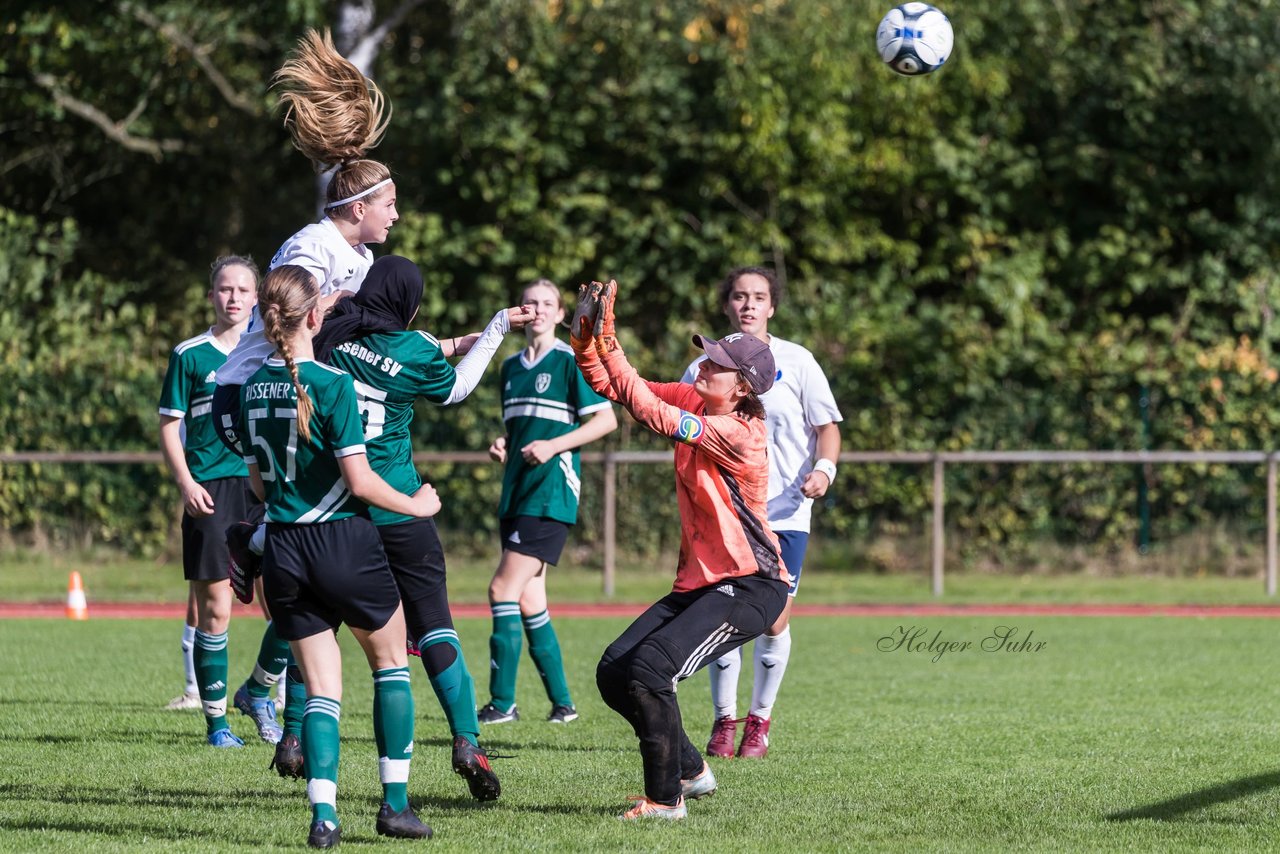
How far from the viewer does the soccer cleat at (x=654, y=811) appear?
5379mm

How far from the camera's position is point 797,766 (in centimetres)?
649

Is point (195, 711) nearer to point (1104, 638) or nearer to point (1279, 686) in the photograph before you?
point (1279, 686)

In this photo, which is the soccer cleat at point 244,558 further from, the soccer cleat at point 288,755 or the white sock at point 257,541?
the soccer cleat at point 288,755

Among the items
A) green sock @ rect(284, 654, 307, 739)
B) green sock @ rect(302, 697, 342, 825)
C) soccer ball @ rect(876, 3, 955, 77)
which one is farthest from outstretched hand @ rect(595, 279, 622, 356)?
soccer ball @ rect(876, 3, 955, 77)

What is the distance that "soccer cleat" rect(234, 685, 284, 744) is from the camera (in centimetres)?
702

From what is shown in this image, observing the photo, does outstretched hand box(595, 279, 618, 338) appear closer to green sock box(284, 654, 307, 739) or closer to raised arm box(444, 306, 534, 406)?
raised arm box(444, 306, 534, 406)

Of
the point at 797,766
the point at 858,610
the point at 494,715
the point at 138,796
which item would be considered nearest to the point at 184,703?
the point at 494,715

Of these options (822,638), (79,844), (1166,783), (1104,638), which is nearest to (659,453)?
(822,638)

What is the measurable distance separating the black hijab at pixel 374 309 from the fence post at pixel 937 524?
408 inches

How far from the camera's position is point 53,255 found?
68.8 feet

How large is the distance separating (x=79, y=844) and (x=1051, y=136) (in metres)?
17.4

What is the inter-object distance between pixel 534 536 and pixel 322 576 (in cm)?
310

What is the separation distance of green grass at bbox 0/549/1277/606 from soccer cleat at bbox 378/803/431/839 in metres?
9.68

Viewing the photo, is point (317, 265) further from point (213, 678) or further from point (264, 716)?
point (264, 716)
